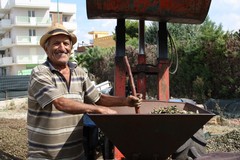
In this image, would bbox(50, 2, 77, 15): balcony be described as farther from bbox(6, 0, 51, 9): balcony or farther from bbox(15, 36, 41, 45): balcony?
bbox(15, 36, 41, 45): balcony

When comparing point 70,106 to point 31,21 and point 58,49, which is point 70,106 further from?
point 31,21

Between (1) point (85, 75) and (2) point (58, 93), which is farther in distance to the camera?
(1) point (85, 75)

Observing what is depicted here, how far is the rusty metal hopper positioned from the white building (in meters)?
55.5

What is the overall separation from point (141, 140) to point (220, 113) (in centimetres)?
808

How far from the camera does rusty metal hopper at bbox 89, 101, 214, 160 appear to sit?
3.02 m

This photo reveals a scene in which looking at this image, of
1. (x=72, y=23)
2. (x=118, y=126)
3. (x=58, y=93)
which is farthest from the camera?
(x=72, y=23)

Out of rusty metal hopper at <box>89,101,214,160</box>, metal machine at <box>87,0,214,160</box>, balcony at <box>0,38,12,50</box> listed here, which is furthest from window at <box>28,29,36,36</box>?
rusty metal hopper at <box>89,101,214,160</box>

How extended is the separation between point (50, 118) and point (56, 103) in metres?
0.21

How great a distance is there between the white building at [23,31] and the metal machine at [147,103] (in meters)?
54.2

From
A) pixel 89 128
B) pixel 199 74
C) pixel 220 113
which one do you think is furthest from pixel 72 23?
pixel 89 128

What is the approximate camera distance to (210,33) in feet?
A: 50.8

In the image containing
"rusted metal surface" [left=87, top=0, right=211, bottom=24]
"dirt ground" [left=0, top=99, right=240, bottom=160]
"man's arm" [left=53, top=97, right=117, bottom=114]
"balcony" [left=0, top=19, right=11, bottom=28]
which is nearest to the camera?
"man's arm" [left=53, top=97, right=117, bottom=114]

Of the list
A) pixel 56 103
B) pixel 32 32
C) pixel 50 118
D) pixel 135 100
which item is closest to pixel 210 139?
pixel 135 100

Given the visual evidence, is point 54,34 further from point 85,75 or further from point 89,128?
point 89,128
